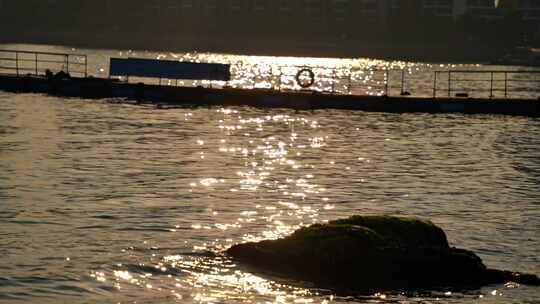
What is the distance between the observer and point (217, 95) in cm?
9825

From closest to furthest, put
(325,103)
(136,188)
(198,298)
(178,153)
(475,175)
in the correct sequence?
(198,298), (136,188), (475,175), (178,153), (325,103)

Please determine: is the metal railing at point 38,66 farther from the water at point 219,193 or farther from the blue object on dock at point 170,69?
the water at point 219,193

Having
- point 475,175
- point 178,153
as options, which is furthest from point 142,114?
point 475,175

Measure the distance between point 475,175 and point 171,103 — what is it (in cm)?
4306

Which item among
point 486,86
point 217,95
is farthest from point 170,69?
point 486,86

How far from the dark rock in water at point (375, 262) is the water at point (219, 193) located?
0.61 metres

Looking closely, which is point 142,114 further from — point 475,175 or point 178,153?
point 475,175

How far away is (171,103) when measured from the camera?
97.1 metres

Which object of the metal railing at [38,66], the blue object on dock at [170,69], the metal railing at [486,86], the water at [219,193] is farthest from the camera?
the metal railing at [486,86]

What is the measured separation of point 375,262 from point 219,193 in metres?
16.6

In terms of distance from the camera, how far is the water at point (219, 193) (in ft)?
105

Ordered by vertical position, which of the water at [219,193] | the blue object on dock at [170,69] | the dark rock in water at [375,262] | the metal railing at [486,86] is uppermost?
the blue object on dock at [170,69]

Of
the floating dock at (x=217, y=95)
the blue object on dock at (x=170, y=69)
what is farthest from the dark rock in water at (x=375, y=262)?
the blue object on dock at (x=170, y=69)

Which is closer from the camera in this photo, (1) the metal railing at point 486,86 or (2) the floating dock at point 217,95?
(2) the floating dock at point 217,95
